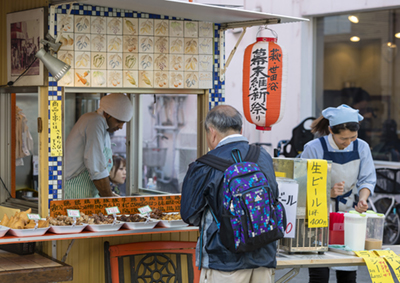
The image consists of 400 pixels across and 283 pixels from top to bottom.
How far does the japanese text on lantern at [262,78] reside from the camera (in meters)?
4.84

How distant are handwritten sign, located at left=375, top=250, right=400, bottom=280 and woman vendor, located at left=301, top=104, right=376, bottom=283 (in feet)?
1.72

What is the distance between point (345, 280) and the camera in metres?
4.50

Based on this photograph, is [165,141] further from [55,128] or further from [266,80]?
[55,128]

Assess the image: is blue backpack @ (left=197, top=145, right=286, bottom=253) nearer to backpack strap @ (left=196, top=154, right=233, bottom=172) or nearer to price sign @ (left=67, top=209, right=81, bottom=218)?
backpack strap @ (left=196, top=154, right=233, bottom=172)

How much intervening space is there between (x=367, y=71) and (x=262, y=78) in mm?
4003

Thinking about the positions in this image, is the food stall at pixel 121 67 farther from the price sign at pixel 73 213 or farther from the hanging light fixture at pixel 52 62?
the price sign at pixel 73 213

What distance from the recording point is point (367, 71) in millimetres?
8344

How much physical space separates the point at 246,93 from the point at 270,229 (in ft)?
6.80

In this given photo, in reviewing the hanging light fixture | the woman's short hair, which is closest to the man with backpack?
the hanging light fixture

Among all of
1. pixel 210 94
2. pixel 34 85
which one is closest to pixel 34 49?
→ pixel 34 85

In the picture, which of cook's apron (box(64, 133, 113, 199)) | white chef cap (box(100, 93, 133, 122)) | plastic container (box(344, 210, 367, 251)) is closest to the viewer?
plastic container (box(344, 210, 367, 251))

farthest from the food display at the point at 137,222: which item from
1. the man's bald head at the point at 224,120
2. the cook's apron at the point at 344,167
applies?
the cook's apron at the point at 344,167

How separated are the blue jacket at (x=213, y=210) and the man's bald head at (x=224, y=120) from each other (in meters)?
0.08

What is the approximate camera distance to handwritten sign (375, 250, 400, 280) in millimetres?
3729
